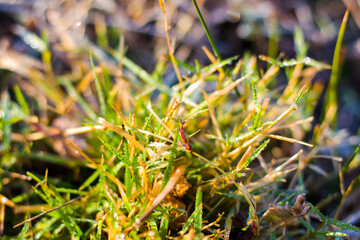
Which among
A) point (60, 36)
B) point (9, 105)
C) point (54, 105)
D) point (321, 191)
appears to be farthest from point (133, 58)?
point (321, 191)

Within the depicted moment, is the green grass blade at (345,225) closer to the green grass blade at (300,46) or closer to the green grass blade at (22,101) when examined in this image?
the green grass blade at (300,46)

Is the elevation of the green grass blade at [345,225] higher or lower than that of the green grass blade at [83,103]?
lower

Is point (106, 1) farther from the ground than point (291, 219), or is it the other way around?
point (106, 1)

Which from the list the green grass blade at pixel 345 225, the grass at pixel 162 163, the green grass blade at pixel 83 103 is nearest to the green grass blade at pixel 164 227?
the grass at pixel 162 163

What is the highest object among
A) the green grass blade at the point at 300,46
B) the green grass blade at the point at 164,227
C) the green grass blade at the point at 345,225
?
the green grass blade at the point at 300,46

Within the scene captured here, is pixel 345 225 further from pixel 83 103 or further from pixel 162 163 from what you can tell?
pixel 83 103

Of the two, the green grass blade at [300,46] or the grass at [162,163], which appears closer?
the grass at [162,163]

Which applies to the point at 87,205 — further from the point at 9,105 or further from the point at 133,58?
the point at 133,58

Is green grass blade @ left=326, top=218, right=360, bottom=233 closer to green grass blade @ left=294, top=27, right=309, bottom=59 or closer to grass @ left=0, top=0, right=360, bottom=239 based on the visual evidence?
grass @ left=0, top=0, right=360, bottom=239
